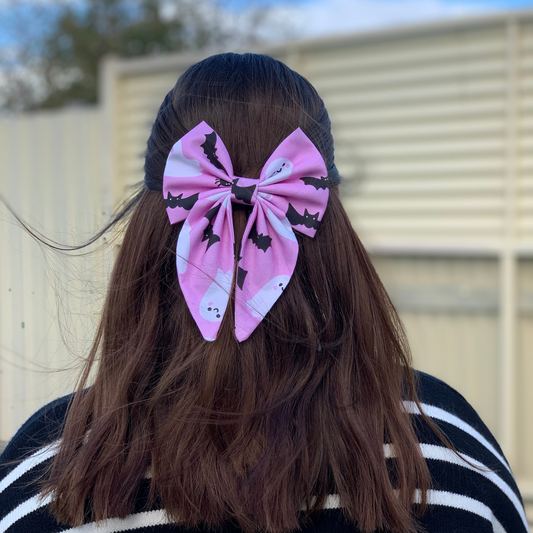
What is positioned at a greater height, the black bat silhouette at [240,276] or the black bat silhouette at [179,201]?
the black bat silhouette at [179,201]

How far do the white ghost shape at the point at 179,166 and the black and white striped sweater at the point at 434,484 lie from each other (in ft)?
1.56

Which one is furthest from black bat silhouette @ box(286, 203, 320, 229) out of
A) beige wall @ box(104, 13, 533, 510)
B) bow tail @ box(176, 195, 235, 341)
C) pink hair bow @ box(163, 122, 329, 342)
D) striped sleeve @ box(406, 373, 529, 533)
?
beige wall @ box(104, 13, 533, 510)

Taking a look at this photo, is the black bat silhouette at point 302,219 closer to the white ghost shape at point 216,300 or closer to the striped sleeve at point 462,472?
the white ghost shape at point 216,300

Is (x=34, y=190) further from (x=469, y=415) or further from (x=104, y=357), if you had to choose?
(x=469, y=415)

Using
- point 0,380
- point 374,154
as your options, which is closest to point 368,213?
point 374,154

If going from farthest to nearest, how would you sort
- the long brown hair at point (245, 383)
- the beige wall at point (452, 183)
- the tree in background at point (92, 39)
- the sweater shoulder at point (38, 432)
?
the tree in background at point (92, 39)
the beige wall at point (452, 183)
the sweater shoulder at point (38, 432)
the long brown hair at point (245, 383)

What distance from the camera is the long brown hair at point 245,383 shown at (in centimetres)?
94

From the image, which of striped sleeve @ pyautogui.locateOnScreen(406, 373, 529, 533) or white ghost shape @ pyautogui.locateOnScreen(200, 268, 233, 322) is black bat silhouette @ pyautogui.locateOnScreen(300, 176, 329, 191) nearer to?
white ghost shape @ pyautogui.locateOnScreen(200, 268, 233, 322)

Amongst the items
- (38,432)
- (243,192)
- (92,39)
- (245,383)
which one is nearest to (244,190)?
(243,192)

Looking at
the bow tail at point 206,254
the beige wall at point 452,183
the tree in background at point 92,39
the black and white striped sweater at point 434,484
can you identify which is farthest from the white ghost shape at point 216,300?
the tree in background at point 92,39

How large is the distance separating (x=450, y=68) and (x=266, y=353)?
290 cm

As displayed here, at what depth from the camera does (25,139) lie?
6.75 feet

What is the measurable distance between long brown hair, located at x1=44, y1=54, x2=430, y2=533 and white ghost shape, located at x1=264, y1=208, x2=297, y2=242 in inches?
1.6

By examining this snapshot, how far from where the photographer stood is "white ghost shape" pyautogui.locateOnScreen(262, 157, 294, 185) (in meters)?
0.98
